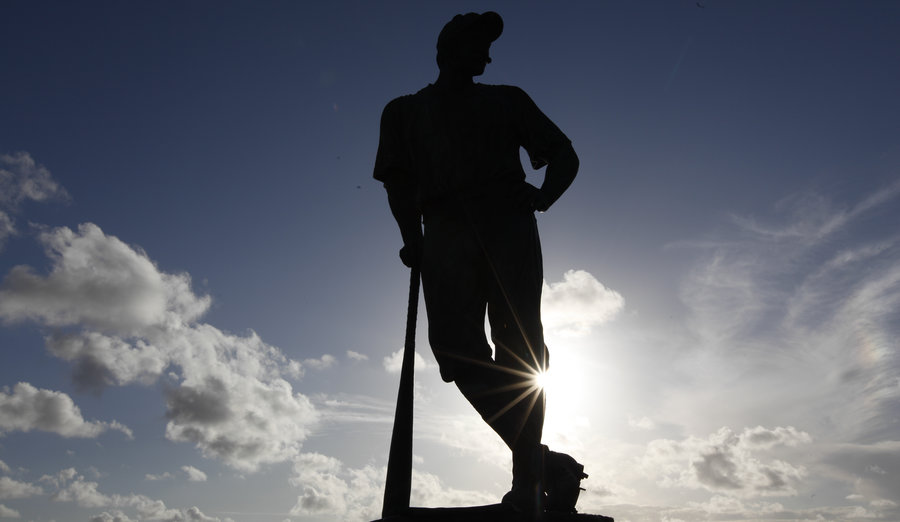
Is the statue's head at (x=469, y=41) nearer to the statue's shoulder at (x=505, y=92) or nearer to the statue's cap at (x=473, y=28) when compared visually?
the statue's cap at (x=473, y=28)

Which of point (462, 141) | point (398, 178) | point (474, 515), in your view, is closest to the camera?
point (474, 515)

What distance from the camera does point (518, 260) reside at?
208 inches

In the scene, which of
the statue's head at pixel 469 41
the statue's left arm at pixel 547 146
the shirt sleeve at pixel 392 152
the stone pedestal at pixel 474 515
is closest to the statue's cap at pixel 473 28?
the statue's head at pixel 469 41

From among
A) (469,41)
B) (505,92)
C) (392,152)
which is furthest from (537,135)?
(392,152)

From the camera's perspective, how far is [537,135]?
5750 mm

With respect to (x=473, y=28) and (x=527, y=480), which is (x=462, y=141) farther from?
(x=527, y=480)

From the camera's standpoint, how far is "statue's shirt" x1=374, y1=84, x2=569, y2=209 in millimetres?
5410

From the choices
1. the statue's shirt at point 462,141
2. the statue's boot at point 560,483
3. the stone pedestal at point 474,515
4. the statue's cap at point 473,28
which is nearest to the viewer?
the stone pedestal at point 474,515

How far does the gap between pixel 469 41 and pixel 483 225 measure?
1.53 meters

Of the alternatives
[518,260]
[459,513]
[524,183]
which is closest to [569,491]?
[459,513]

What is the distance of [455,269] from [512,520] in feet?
5.91

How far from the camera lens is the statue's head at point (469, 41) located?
5.56 metres

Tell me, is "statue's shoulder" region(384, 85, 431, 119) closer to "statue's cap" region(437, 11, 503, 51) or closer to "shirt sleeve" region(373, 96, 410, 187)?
"shirt sleeve" region(373, 96, 410, 187)

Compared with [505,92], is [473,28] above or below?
above
